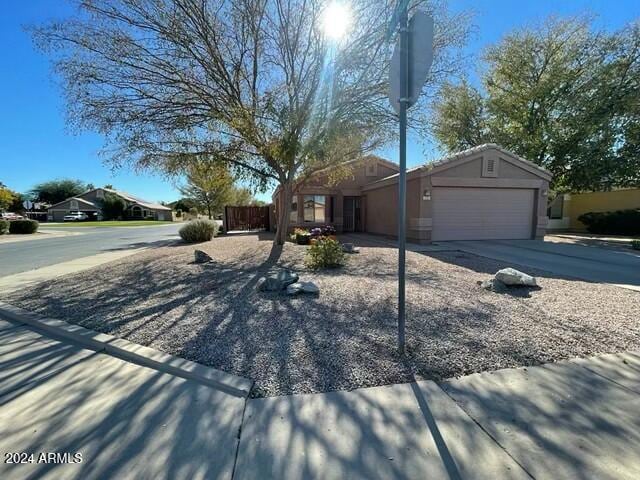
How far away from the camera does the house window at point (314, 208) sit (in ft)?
61.1

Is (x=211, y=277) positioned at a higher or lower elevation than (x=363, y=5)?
lower

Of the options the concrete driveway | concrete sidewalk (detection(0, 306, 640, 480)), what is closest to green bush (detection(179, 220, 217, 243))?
the concrete driveway

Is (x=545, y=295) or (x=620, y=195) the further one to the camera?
(x=620, y=195)

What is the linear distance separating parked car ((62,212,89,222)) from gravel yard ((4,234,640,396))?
206 feet

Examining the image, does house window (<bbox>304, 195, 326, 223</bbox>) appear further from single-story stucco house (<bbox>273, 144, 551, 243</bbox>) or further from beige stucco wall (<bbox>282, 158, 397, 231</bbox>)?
single-story stucco house (<bbox>273, 144, 551, 243</bbox>)

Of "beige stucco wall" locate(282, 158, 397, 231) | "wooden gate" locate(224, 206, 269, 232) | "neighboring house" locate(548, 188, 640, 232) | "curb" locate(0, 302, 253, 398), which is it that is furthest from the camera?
"wooden gate" locate(224, 206, 269, 232)

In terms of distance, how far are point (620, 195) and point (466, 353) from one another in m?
23.8

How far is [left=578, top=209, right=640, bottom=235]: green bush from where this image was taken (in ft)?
56.4

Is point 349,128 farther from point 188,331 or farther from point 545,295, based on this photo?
point 188,331

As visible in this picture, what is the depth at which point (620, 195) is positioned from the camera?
758 inches

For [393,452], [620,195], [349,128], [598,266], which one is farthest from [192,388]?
[620,195]

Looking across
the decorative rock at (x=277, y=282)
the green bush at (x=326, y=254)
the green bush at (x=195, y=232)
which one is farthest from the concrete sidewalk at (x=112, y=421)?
the green bush at (x=195, y=232)

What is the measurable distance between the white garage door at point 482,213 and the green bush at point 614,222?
8893mm

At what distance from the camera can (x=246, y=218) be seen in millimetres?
22656
